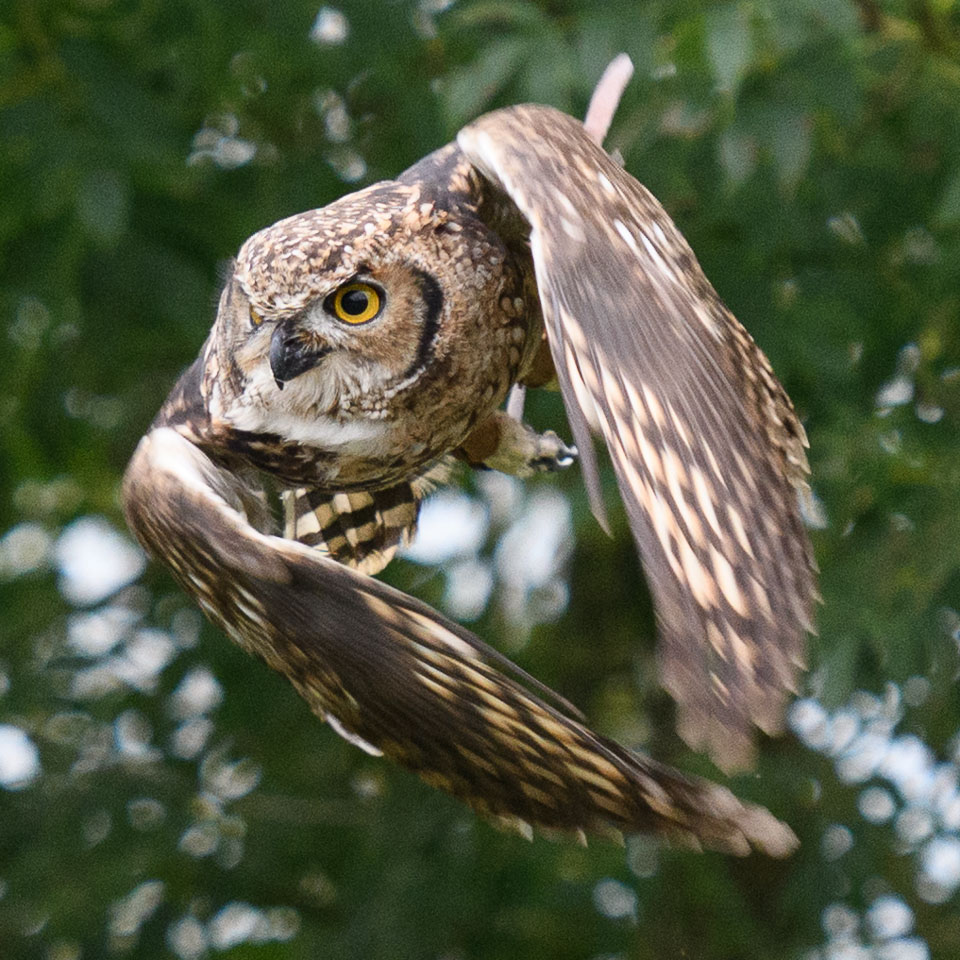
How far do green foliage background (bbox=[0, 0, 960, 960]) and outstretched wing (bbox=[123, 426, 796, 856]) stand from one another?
106 cm

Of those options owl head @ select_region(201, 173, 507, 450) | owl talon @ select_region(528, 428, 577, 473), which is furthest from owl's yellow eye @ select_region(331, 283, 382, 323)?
owl talon @ select_region(528, 428, 577, 473)

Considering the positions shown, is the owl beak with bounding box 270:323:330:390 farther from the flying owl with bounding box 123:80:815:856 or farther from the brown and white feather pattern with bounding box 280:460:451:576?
the brown and white feather pattern with bounding box 280:460:451:576

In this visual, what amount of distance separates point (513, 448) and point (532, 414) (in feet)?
2.05

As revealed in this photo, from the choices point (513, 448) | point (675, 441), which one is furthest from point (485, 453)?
point (675, 441)

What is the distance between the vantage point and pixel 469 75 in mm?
2326

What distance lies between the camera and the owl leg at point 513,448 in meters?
2.05

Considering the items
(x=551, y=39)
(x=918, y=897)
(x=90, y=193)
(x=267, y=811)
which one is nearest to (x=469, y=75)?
(x=551, y=39)

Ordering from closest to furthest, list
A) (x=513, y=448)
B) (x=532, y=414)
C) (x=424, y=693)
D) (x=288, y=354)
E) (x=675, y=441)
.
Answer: (x=675, y=441), (x=424, y=693), (x=288, y=354), (x=513, y=448), (x=532, y=414)

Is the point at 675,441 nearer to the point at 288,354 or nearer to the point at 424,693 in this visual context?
the point at 424,693

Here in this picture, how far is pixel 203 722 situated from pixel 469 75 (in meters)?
1.72

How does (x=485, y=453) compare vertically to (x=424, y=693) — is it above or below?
below

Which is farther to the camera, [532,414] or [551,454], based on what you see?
[532,414]

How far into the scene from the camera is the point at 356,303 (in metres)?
1.78

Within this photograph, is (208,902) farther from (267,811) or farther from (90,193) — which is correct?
(90,193)
